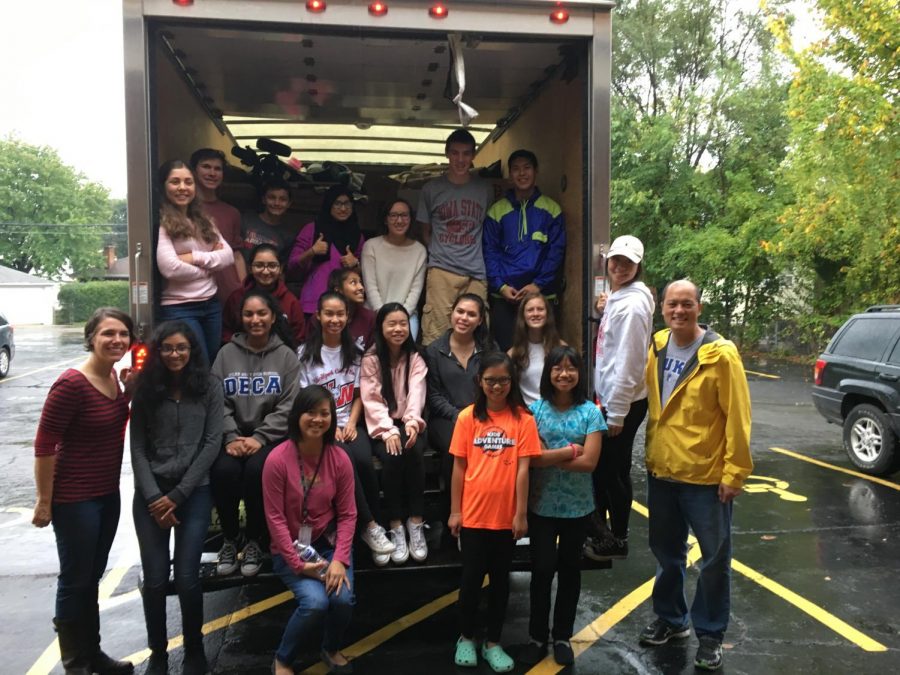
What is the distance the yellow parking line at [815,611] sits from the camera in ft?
12.5

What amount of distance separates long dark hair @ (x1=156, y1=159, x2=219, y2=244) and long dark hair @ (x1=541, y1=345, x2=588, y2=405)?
6.00 feet

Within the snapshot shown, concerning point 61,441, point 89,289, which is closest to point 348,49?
point 61,441

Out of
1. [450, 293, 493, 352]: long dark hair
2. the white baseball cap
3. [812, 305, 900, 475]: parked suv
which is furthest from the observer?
[812, 305, 900, 475]: parked suv

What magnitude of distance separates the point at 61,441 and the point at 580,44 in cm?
318

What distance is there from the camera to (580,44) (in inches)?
149

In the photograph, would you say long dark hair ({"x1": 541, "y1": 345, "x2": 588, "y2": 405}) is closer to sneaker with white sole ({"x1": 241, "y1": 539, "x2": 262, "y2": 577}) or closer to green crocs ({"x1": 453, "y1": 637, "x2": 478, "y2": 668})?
green crocs ({"x1": 453, "y1": 637, "x2": 478, "y2": 668})

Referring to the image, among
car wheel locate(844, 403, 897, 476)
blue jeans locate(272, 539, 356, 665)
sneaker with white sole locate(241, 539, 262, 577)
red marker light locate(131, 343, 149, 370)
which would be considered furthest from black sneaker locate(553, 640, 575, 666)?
car wheel locate(844, 403, 897, 476)

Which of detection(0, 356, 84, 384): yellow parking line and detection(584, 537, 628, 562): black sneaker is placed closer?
detection(584, 537, 628, 562): black sneaker

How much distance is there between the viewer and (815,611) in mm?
4211

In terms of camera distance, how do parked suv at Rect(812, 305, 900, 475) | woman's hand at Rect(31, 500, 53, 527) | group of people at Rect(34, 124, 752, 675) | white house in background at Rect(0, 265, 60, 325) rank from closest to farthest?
woman's hand at Rect(31, 500, 53, 527), group of people at Rect(34, 124, 752, 675), parked suv at Rect(812, 305, 900, 475), white house in background at Rect(0, 265, 60, 325)

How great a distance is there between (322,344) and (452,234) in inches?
47.4

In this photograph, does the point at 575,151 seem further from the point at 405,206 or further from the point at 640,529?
the point at 640,529

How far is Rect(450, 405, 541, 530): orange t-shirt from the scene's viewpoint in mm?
3227

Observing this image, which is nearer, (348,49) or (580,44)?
(580,44)
